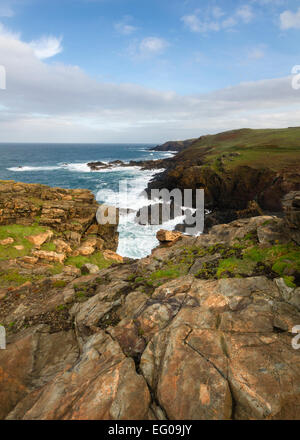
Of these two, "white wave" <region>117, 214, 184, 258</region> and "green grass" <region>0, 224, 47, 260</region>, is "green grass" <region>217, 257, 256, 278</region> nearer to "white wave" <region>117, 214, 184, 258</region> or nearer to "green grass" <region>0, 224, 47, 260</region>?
"green grass" <region>0, 224, 47, 260</region>

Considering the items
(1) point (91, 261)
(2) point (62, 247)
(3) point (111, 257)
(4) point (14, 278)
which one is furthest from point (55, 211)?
(4) point (14, 278)

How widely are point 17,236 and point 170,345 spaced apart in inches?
779

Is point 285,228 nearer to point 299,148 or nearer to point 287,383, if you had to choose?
point 287,383

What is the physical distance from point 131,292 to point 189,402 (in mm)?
5507

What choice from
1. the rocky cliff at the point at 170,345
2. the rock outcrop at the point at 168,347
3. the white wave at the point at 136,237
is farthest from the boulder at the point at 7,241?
the white wave at the point at 136,237

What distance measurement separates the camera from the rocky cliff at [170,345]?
4.79 metres

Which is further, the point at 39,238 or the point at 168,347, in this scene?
the point at 39,238

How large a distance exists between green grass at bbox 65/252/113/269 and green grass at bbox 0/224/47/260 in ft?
12.8

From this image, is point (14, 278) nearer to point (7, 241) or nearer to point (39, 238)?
point (7, 241)

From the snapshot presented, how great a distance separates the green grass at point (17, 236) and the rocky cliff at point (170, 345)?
774cm

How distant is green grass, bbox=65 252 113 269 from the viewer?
64.5ft

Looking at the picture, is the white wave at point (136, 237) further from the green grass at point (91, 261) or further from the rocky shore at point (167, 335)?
the rocky shore at point (167, 335)

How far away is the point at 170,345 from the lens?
Result: 6062mm
